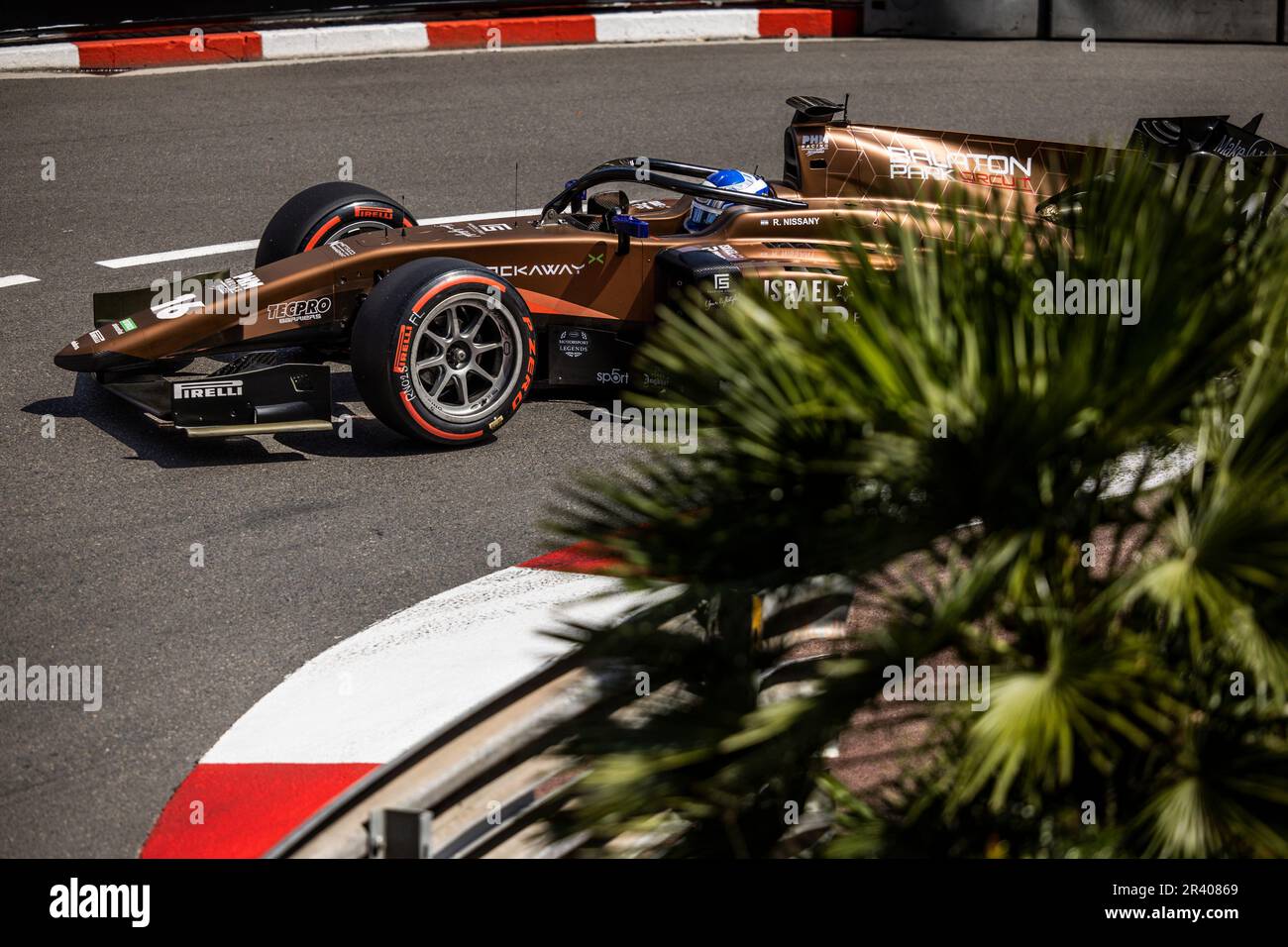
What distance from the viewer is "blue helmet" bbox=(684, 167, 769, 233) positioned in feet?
24.5

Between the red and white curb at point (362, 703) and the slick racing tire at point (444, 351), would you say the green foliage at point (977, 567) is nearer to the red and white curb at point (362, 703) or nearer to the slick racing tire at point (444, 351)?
the red and white curb at point (362, 703)

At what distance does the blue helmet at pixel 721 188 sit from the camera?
748cm

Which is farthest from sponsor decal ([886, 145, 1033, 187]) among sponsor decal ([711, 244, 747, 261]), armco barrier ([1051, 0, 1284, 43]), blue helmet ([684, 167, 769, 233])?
armco barrier ([1051, 0, 1284, 43])

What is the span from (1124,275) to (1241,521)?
1.97ft

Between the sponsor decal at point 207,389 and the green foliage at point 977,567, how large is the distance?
3798 millimetres

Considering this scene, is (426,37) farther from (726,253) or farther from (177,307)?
(177,307)

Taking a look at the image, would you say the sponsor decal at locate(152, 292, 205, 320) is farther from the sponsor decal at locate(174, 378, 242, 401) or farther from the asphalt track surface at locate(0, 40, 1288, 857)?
the asphalt track surface at locate(0, 40, 1288, 857)

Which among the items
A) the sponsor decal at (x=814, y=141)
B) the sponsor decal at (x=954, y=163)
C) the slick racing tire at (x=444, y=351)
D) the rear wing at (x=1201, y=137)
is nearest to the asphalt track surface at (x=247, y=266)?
the slick racing tire at (x=444, y=351)

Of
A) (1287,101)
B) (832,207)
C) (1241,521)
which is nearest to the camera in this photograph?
(1241,521)

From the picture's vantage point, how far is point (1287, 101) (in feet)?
45.2

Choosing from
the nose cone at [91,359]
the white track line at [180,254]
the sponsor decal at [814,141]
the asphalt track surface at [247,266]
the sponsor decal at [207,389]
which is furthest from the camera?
the white track line at [180,254]

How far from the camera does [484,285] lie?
652cm

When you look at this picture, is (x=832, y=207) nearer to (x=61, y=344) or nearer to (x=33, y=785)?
(x=61, y=344)
